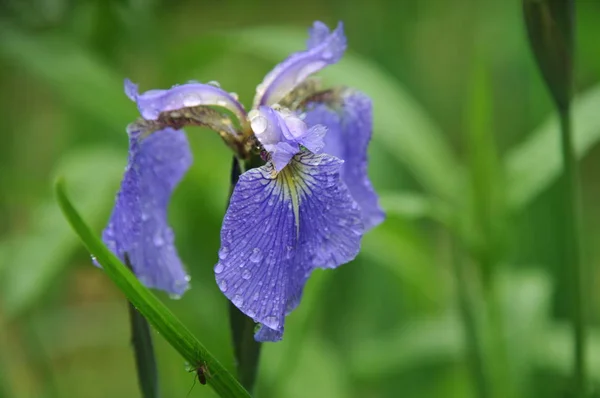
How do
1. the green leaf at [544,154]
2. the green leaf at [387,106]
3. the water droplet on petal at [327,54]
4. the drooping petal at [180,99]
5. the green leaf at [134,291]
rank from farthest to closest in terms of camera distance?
1. the green leaf at [387,106]
2. the green leaf at [544,154]
3. the water droplet on petal at [327,54]
4. the drooping petal at [180,99]
5. the green leaf at [134,291]

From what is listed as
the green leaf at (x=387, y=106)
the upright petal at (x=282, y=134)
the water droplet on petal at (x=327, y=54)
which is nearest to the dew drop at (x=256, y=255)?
the upright petal at (x=282, y=134)

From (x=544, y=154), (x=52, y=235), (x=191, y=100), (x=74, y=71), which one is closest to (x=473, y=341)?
(x=544, y=154)

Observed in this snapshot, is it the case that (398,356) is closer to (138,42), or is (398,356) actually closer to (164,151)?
(164,151)

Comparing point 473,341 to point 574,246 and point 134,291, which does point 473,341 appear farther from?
point 134,291

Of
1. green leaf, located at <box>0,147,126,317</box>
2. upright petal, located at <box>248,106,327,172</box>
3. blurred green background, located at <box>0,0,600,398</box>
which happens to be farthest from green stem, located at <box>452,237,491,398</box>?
green leaf, located at <box>0,147,126,317</box>

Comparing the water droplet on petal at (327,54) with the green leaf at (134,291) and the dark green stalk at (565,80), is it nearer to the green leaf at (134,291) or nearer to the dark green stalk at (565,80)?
the dark green stalk at (565,80)

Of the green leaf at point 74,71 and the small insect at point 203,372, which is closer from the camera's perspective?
the small insect at point 203,372

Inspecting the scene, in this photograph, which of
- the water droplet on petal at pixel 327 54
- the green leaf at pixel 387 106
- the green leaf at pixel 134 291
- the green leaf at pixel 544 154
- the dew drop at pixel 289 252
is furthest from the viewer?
the green leaf at pixel 387 106

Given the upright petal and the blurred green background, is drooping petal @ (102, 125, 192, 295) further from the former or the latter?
the blurred green background
